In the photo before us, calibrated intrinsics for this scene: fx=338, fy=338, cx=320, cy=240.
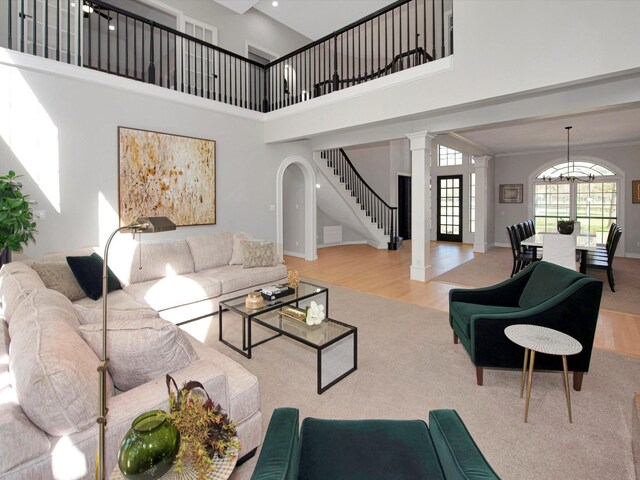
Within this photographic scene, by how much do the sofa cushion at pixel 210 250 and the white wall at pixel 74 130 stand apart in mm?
872

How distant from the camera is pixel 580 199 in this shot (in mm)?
9188

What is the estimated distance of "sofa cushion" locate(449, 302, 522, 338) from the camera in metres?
2.83

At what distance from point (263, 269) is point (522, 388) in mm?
3382

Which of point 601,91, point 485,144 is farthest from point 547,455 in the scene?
point 485,144

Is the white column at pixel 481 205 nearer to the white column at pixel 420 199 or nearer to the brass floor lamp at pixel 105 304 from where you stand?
the white column at pixel 420 199

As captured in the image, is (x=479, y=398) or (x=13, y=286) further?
(x=479, y=398)

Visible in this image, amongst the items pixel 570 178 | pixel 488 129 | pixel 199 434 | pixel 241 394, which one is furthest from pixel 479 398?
pixel 570 178

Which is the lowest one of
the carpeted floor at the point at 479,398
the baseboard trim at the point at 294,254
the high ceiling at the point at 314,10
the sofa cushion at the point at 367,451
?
the carpeted floor at the point at 479,398

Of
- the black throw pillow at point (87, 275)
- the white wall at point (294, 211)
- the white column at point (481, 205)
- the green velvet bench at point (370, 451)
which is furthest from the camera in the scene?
the white column at point (481, 205)

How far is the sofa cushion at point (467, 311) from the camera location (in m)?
2.83

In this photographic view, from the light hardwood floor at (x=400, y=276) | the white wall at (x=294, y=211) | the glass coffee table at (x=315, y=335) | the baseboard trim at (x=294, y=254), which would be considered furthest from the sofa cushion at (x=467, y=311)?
the baseboard trim at (x=294, y=254)

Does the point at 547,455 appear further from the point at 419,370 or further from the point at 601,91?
the point at 601,91

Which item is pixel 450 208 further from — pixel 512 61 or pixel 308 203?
pixel 512 61

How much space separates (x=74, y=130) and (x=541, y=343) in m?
5.64
